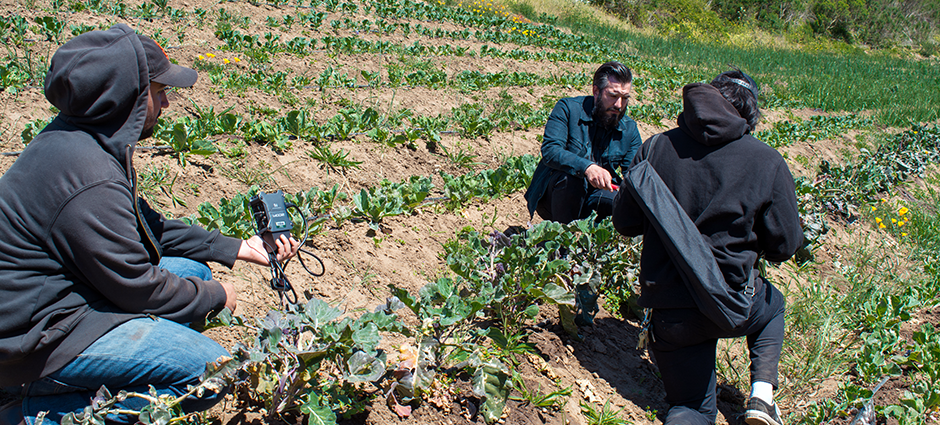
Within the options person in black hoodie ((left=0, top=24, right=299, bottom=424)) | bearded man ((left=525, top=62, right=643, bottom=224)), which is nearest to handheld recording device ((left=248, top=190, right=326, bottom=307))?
person in black hoodie ((left=0, top=24, right=299, bottom=424))

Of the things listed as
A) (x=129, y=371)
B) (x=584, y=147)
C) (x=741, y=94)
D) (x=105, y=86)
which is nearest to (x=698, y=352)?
(x=741, y=94)

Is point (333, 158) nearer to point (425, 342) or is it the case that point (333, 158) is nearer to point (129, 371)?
point (425, 342)

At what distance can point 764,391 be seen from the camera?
2.50 m

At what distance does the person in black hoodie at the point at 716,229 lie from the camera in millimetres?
2336

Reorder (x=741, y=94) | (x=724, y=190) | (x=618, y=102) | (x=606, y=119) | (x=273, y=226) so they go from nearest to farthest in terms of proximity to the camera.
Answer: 1. (x=273, y=226)
2. (x=724, y=190)
3. (x=741, y=94)
4. (x=618, y=102)
5. (x=606, y=119)

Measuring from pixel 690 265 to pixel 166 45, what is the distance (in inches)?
237

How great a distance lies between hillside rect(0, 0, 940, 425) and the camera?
7.64 feet

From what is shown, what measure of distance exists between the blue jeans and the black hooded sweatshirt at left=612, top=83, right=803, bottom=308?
1936mm

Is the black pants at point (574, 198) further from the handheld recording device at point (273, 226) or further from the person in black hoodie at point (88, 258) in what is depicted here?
the person in black hoodie at point (88, 258)

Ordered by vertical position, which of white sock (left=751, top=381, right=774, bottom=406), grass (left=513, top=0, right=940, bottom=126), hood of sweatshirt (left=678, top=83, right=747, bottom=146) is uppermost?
hood of sweatshirt (left=678, top=83, right=747, bottom=146)

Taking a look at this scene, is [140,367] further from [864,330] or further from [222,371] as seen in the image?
[864,330]

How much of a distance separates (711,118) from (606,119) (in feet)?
4.51

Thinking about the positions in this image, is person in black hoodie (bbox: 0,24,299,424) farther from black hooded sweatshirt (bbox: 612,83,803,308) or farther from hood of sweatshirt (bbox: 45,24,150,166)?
black hooded sweatshirt (bbox: 612,83,803,308)

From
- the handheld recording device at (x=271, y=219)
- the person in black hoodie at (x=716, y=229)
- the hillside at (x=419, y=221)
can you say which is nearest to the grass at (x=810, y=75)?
the hillside at (x=419, y=221)
